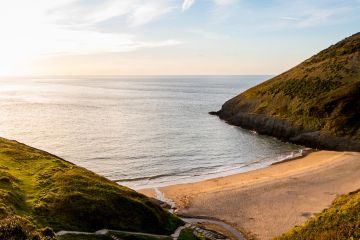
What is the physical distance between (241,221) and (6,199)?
23.9 m

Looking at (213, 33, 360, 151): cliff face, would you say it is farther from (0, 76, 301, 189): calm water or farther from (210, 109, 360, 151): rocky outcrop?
(0, 76, 301, 189): calm water

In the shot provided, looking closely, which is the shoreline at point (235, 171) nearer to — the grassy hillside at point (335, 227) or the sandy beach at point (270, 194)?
the sandy beach at point (270, 194)

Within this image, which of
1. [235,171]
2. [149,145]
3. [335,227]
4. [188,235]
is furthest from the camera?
[149,145]

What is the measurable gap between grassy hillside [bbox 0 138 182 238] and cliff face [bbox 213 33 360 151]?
182ft

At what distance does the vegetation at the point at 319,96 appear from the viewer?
87938 mm

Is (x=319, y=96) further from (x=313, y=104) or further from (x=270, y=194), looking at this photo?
(x=270, y=194)

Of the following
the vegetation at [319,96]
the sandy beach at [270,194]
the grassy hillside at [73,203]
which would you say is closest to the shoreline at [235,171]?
the sandy beach at [270,194]

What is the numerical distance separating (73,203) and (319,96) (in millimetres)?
83746

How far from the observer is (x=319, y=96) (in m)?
102

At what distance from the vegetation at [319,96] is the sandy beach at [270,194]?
2046cm

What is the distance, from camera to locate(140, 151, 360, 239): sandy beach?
42.2 meters

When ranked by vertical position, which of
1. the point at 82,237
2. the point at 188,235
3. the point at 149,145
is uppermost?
the point at 82,237

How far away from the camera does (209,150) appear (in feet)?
272

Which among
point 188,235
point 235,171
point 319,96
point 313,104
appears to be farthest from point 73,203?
point 319,96
